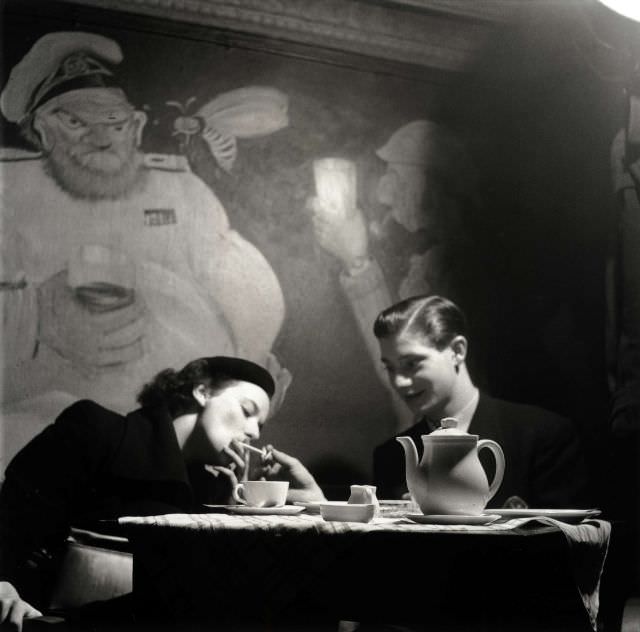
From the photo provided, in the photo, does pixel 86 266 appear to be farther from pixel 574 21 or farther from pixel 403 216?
pixel 574 21

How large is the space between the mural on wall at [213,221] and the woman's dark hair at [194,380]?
0.04m

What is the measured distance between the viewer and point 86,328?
3514 millimetres

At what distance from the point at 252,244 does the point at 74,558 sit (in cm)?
134

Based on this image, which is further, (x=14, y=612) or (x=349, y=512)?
(x=14, y=612)

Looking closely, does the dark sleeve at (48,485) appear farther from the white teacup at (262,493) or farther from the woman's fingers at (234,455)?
the white teacup at (262,493)

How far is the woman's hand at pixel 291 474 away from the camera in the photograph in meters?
3.65

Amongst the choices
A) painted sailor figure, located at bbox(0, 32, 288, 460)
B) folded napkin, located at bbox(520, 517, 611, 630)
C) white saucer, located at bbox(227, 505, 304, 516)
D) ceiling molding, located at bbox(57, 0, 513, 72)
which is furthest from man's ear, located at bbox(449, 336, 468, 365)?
folded napkin, located at bbox(520, 517, 611, 630)

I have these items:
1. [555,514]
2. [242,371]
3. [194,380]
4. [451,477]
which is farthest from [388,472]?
[451,477]

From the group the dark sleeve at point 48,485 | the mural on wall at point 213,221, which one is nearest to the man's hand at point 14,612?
the dark sleeve at point 48,485

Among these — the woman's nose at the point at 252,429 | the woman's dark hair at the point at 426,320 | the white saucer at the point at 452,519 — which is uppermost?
the woman's dark hair at the point at 426,320

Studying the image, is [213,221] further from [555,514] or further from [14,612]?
[555,514]

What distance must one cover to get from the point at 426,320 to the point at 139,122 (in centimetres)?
138

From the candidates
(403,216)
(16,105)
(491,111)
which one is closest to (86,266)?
(16,105)

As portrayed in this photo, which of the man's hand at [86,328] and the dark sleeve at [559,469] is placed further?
the dark sleeve at [559,469]
